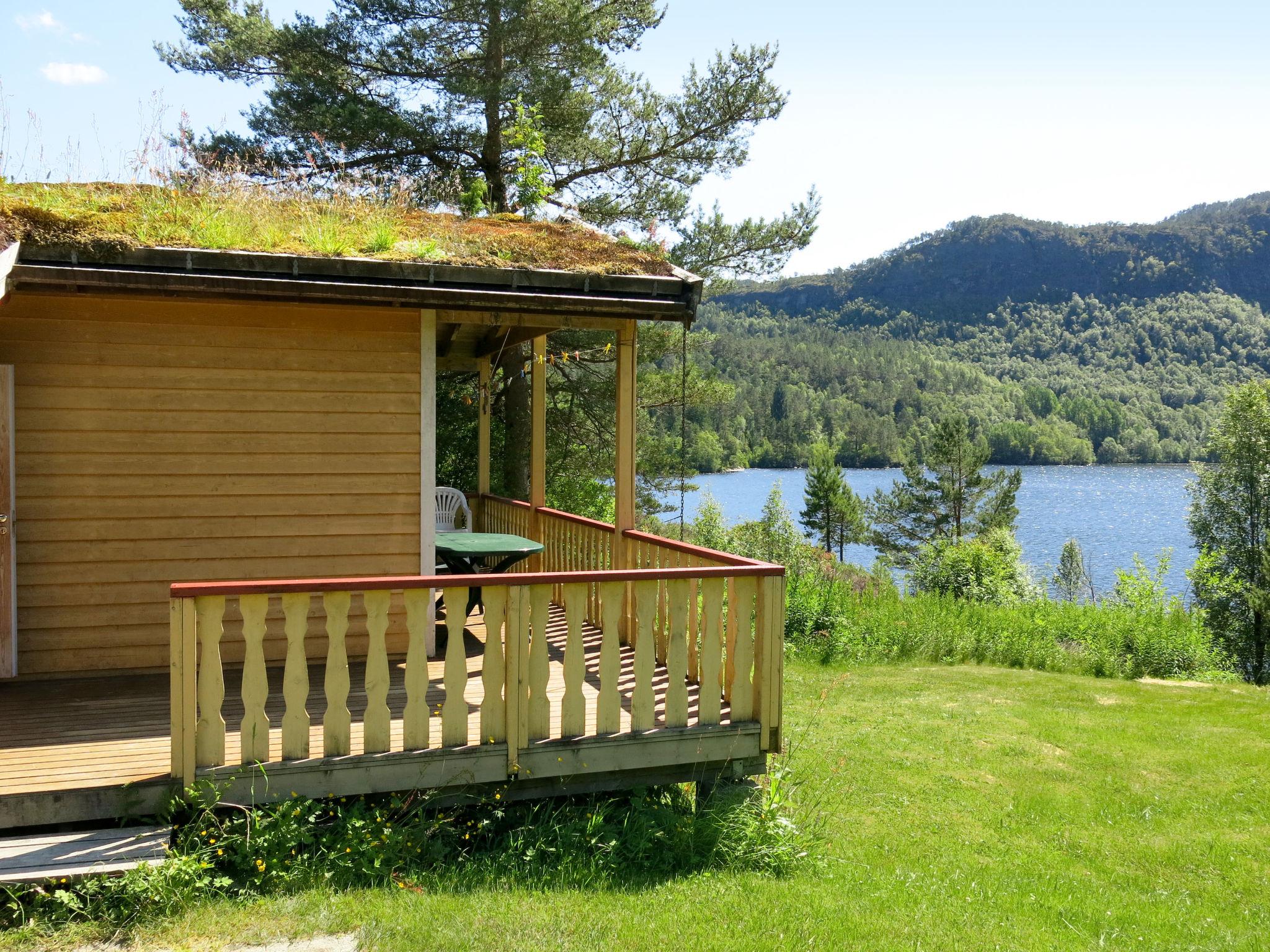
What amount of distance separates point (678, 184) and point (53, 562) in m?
13.2

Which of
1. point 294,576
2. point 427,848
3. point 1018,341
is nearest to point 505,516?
point 294,576

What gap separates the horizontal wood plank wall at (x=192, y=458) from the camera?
5.96m

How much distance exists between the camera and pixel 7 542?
5852mm

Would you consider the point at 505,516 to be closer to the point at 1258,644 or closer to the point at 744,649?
the point at 744,649

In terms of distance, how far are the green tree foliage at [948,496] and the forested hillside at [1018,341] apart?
2929 cm

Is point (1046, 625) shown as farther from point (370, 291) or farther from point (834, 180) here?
point (370, 291)

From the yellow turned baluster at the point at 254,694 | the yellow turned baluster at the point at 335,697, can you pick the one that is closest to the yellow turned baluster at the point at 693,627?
the yellow turned baluster at the point at 335,697

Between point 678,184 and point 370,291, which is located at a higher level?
point 678,184

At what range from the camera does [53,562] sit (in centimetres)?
601

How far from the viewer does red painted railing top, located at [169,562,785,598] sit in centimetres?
439

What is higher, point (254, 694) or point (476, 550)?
point (476, 550)

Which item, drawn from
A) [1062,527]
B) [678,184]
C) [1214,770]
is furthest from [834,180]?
[1062,527]

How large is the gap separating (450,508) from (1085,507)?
3654 inches

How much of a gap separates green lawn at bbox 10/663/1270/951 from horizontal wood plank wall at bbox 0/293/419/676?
9.20 feet
